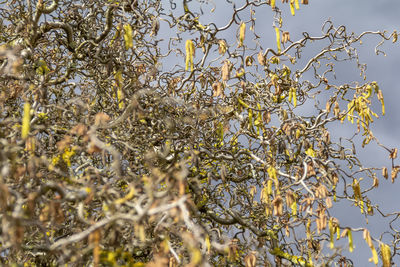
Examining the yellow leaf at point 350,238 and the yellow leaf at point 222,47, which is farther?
the yellow leaf at point 222,47

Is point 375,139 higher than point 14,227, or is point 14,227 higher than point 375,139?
point 375,139

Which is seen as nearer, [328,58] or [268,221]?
[268,221]

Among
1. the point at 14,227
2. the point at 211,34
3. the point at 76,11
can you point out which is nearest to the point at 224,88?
the point at 211,34

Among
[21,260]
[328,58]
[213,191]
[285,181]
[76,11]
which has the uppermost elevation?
[328,58]

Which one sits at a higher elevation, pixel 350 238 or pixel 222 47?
pixel 222 47

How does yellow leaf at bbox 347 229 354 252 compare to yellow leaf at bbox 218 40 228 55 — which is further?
yellow leaf at bbox 218 40 228 55

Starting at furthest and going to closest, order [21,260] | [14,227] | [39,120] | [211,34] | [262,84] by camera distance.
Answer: [262,84], [211,34], [21,260], [39,120], [14,227]

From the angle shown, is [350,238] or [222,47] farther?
[222,47]

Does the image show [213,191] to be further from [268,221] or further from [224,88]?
[224,88]

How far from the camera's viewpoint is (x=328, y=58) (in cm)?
785

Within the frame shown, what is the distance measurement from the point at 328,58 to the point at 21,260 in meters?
5.03

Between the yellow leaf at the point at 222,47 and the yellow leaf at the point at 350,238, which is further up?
the yellow leaf at the point at 222,47

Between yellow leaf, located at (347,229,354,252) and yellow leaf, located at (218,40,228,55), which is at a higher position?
yellow leaf, located at (218,40,228,55)

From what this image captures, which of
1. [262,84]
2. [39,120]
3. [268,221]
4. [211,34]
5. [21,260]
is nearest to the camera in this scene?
[39,120]
